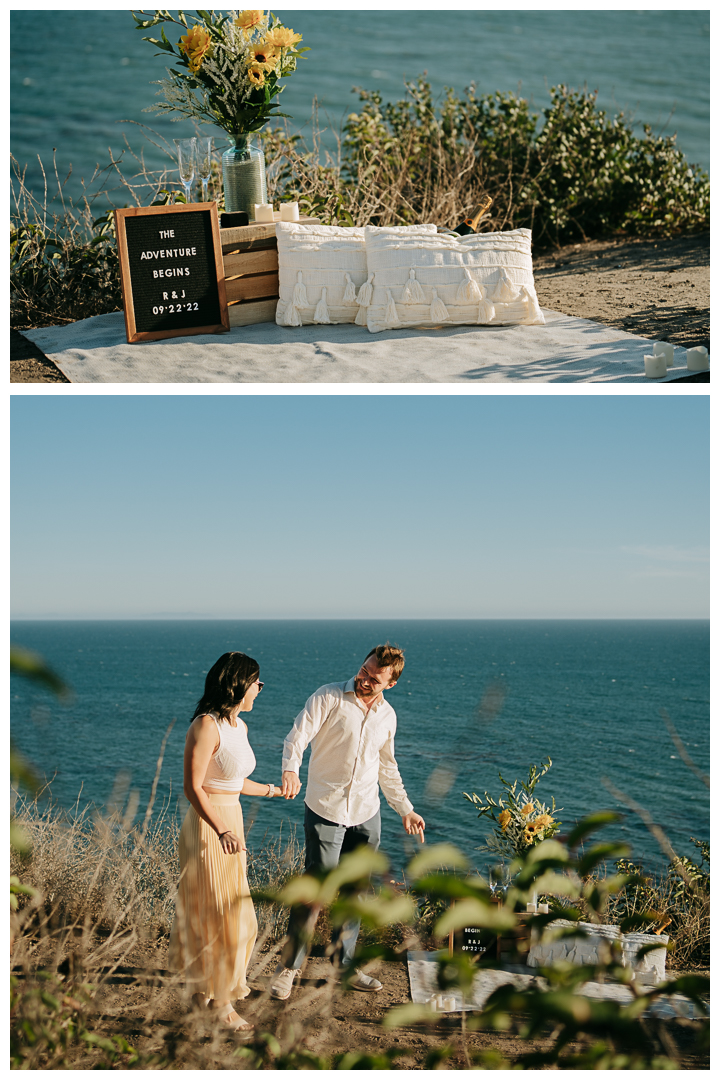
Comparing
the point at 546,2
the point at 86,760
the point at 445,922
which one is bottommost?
the point at 86,760

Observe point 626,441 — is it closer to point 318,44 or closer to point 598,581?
point 598,581

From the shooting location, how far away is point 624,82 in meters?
18.6

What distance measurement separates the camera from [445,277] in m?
4.05

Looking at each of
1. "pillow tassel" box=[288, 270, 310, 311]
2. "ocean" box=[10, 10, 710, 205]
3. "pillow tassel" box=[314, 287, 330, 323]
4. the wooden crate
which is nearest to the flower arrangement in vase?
the wooden crate

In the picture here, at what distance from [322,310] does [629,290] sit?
1999mm

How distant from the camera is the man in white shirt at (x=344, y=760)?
2.77 m

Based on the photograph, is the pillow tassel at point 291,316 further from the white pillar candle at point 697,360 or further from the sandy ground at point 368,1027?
the sandy ground at point 368,1027

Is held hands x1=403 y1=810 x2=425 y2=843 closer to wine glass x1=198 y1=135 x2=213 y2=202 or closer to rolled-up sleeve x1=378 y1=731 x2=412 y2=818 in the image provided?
rolled-up sleeve x1=378 y1=731 x2=412 y2=818

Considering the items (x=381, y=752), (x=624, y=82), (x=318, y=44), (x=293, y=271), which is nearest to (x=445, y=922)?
(x=381, y=752)

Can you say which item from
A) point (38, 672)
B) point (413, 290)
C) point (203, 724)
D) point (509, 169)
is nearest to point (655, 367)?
point (413, 290)

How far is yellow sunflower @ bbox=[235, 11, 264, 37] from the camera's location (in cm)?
381

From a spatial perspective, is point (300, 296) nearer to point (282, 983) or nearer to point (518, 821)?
point (518, 821)

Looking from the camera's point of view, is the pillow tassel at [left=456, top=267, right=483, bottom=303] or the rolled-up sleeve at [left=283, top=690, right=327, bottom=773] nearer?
the rolled-up sleeve at [left=283, top=690, right=327, bottom=773]

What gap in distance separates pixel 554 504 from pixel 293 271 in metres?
64.4
